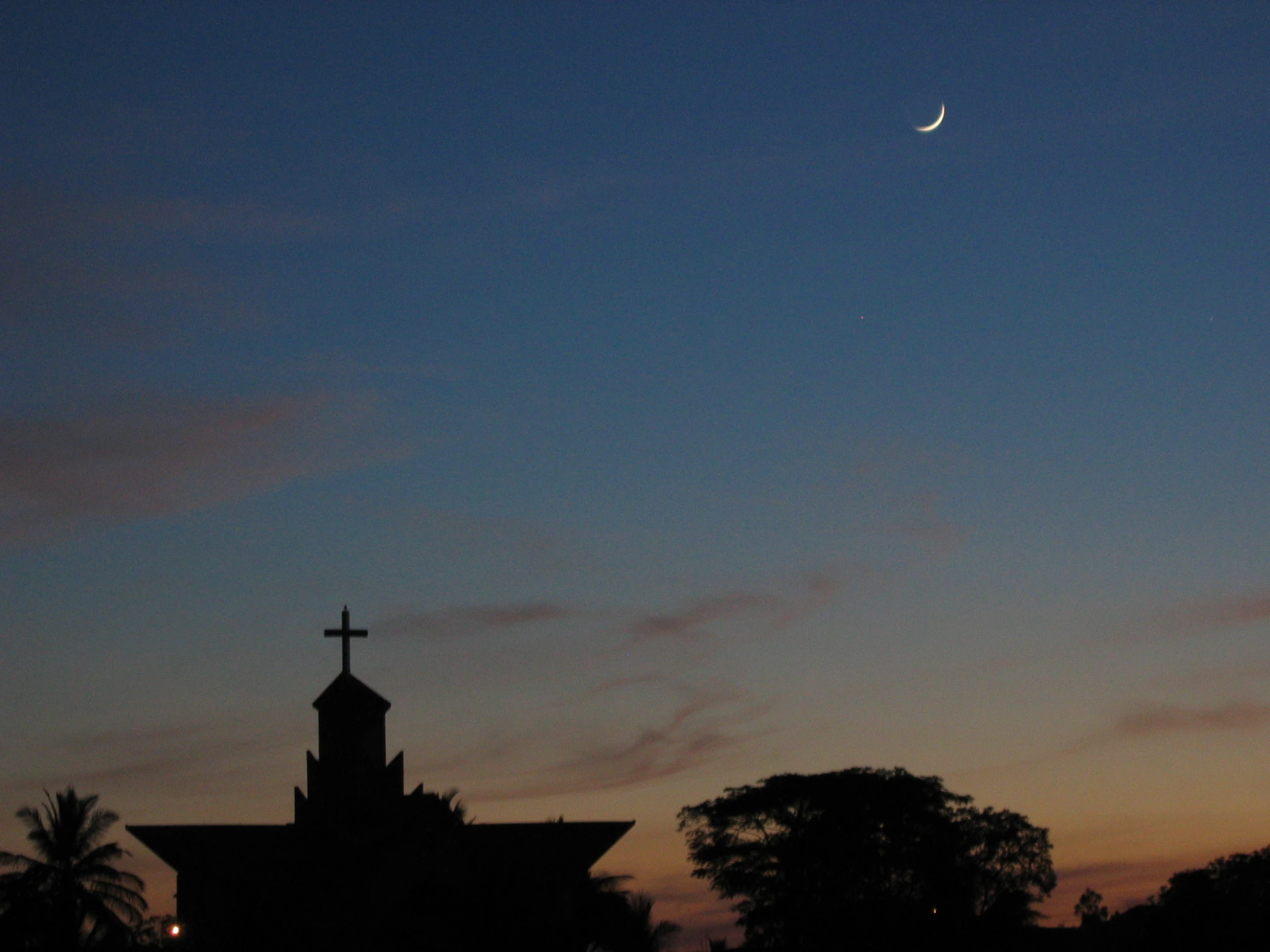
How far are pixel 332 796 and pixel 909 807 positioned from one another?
200ft

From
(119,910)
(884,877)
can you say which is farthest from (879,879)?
(119,910)

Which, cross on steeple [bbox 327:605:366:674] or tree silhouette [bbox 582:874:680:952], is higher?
cross on steeple [bbox 327:605:366:674]

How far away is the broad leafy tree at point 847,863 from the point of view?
84.1 metres

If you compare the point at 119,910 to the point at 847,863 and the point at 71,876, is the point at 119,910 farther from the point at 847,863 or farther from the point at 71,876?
the point at 847,863

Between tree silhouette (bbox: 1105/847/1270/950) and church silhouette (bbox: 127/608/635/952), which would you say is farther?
tree silhouette (bbox: 1105/847/1270/950)

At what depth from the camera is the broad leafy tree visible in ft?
276

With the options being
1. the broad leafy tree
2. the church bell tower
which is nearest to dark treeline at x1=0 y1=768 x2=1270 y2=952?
the broad leafy tree

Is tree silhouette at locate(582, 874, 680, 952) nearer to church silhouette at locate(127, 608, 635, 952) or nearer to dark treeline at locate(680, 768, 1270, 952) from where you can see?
church silhouette at locate(127, 608, 635, 952)

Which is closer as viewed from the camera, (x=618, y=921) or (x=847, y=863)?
(x=618, y=921)

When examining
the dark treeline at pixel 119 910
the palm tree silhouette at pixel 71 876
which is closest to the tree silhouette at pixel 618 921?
the dark treeline at pixel 119 910

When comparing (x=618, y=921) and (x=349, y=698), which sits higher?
(x=349, y=698)

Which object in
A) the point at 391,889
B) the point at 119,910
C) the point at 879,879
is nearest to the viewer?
the point at 391,889

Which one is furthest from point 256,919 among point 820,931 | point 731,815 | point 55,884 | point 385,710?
point 731,815

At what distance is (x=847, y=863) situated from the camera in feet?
290
